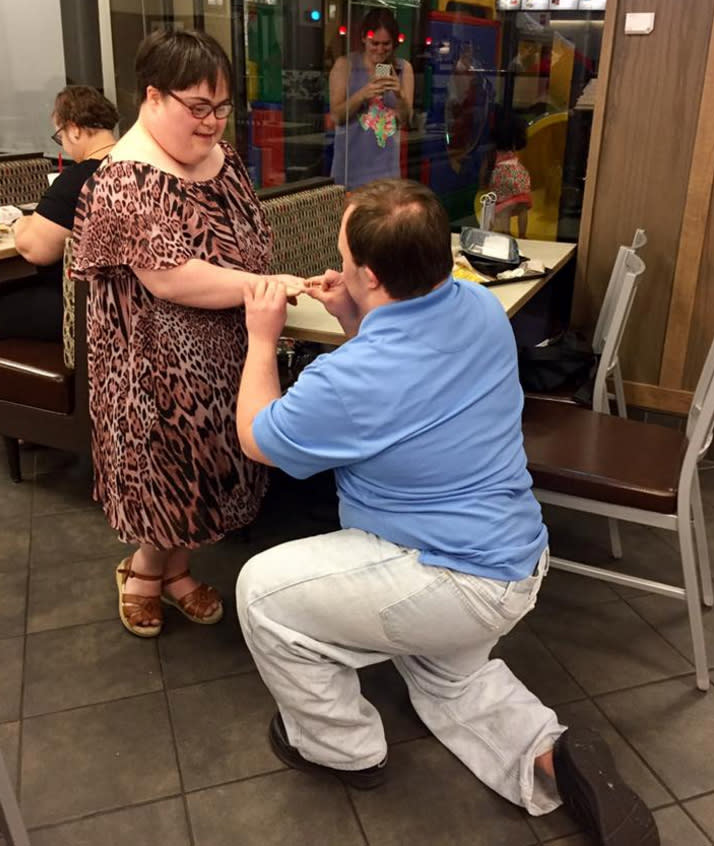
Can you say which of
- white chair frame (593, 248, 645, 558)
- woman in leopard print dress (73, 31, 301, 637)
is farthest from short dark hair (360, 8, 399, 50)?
woman in leopard print dress (73, 31, 301, 637)

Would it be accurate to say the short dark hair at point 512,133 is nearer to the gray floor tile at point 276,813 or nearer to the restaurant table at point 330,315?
the restaurant table at point 330,315

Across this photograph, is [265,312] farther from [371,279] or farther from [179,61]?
[179,61]

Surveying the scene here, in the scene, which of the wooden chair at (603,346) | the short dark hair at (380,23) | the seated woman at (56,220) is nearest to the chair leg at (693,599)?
the wooden chair at (603,346)

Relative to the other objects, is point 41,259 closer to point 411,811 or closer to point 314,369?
point 314,369

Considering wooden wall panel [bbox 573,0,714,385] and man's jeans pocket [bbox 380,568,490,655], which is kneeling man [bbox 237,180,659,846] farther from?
wooden wall panel [bbox 573,0,714,385]

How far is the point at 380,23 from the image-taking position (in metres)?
4.16

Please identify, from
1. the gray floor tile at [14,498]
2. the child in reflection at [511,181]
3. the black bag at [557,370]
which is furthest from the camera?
the child in reflection at [511,181]

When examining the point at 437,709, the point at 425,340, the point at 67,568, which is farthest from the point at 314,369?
the point at 67,568

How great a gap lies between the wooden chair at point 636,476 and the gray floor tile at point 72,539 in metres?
1.25

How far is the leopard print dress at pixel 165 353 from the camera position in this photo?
5.20 ft

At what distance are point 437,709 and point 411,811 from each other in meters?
0.21

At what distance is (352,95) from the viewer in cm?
420

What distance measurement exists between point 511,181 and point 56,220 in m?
2.33

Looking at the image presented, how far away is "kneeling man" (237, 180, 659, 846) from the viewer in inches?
51.7
